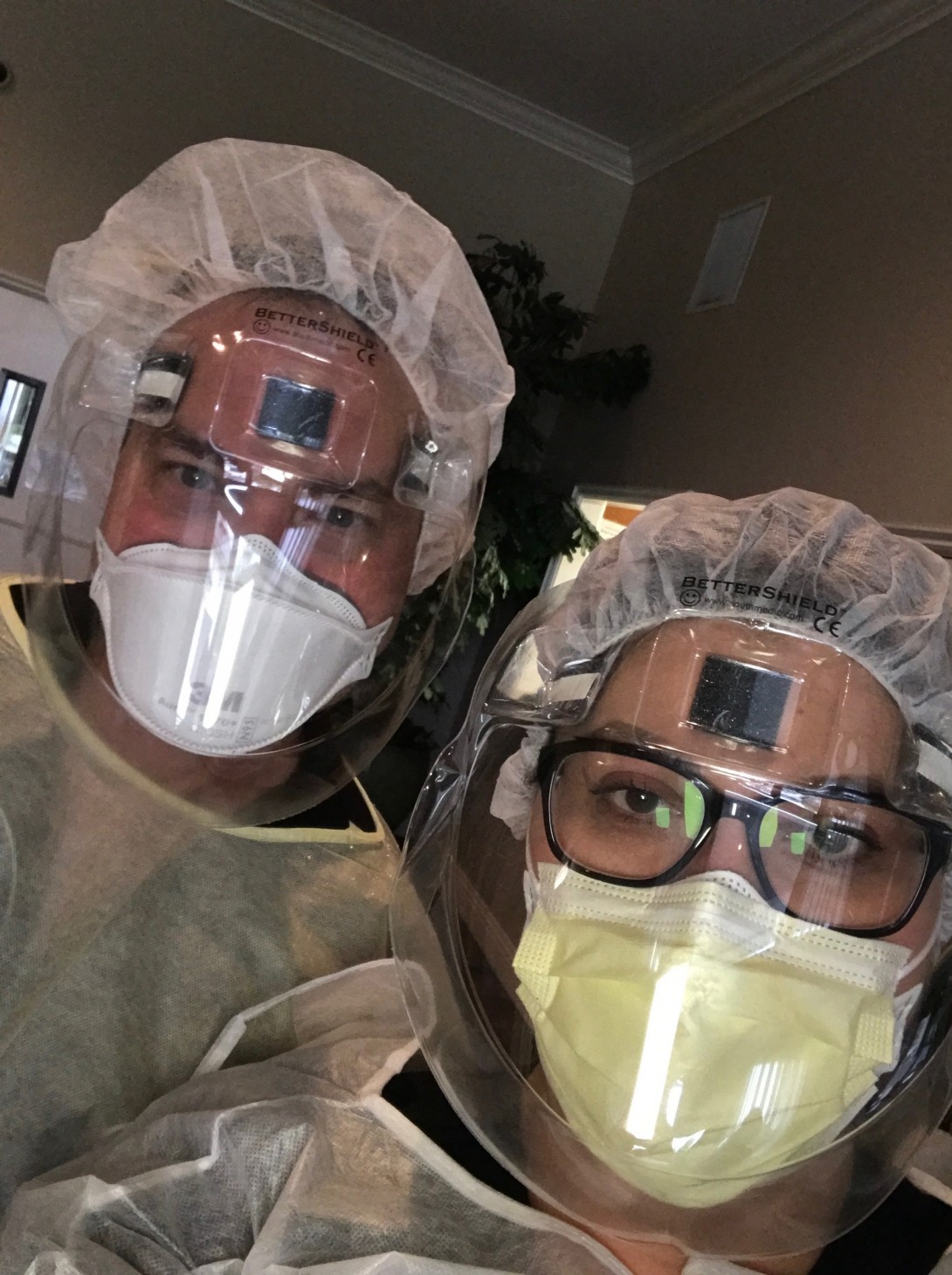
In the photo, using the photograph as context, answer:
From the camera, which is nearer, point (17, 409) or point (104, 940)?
point (104, 940)

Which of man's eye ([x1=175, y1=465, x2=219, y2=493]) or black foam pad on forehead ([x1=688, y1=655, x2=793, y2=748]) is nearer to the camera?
black foam pad on forehead ([x1=688, y1=655, x2=793, y2=748])

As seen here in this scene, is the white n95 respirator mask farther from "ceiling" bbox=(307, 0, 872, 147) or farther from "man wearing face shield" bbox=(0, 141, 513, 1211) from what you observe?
"ceiling" bbox=(307, 0, 872, 147)

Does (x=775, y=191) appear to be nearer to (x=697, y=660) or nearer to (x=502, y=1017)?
(x=697, y=660)

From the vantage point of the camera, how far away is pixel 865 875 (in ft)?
2.62

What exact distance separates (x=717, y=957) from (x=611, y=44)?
269 centimetres

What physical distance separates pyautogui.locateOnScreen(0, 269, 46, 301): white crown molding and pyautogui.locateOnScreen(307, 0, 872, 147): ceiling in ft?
3.88

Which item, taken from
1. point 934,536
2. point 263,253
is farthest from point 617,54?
point 263,253

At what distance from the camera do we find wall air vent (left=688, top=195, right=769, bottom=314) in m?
2.53

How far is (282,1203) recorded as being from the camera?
811 mm

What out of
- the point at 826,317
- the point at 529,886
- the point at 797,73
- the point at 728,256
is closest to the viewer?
the point at 529,886

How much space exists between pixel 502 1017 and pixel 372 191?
0.86 m

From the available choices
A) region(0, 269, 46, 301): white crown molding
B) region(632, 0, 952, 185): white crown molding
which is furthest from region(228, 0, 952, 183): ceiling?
region(0, 269, 46, 301): white crown molding

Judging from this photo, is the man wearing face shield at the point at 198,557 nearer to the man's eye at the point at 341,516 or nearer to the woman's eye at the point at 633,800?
the man's eye at the point at 341,516

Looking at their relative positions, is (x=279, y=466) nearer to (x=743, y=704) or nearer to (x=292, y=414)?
(x=292, y=414)
